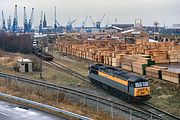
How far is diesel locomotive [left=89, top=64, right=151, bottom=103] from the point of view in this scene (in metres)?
28.4

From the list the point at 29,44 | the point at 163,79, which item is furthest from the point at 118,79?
the point at 29,44

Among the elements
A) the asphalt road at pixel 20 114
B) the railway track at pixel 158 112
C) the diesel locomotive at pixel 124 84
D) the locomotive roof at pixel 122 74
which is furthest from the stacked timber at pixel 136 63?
the asphalt road at pixel 20 114

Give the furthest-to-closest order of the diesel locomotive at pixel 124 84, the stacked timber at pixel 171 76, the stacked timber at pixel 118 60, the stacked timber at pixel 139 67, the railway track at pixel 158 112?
the stacked timber at pixel 118 60 < the stacked timber at pixel 139 67 < the stacked timber at pixel 171 76 < the diesel locomotive at pixel 124 84 < the railway track at pixel 158 112

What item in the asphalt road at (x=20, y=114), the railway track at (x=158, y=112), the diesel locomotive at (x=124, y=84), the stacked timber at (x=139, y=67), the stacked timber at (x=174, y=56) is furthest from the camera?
the stacked timber at (x=174, y=56)

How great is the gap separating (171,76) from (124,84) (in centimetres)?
962

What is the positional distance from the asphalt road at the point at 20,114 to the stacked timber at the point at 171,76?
2184 centimetres

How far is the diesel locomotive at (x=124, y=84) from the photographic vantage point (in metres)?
28.4

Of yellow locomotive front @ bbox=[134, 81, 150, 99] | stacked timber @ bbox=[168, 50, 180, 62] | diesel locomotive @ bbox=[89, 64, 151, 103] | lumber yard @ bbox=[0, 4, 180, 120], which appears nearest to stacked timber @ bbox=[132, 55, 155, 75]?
lumber yard @ bbox=[0, 4, 180, 120]

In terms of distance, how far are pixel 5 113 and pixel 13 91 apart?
796cm

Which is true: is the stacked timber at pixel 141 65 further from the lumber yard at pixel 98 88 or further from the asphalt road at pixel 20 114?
the asphalt road at pixel 20 114

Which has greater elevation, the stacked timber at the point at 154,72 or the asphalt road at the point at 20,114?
the asphalt road at the point at 20,114

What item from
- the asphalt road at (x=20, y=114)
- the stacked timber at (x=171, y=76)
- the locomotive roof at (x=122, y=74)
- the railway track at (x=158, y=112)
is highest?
the locomotive roof at (x=122, y=74)

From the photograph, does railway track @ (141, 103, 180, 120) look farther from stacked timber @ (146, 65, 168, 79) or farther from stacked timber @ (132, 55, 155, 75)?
stacked timber @ (132, 55, 155, 75)

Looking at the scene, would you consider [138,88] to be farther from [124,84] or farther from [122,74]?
[122,74]
